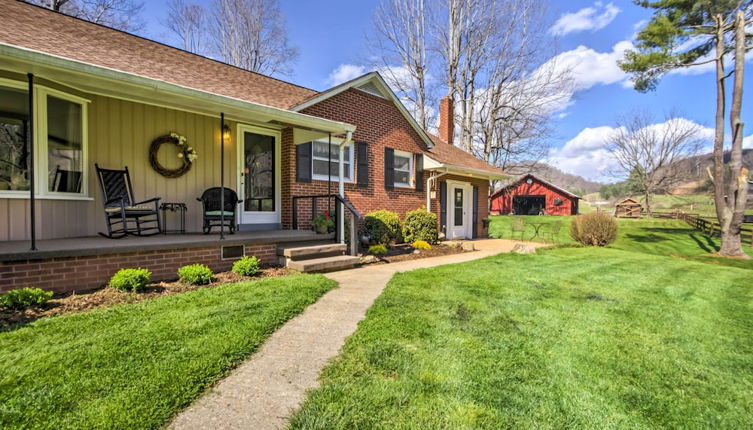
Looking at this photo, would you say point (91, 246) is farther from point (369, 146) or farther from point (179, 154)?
point (369, 146)

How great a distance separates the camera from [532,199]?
33594 millimetres

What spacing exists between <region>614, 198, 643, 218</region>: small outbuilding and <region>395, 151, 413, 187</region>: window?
98.5ft

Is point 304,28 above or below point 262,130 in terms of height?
above

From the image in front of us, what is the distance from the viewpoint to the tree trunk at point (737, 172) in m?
11.6

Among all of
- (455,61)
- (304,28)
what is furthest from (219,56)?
(455,61)

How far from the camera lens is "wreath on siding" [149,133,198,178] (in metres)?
5.90

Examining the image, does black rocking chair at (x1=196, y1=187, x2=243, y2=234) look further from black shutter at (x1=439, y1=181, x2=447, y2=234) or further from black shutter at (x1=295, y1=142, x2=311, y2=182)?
black shutter at (x1=439, y1=181, x2=447, y2=234)

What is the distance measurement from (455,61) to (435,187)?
11.9m

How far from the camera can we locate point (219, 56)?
64.5 ft

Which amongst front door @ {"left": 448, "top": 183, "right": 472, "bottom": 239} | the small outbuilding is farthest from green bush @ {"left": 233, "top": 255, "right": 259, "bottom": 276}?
the small outbuilding

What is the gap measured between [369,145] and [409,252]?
309 centimetres

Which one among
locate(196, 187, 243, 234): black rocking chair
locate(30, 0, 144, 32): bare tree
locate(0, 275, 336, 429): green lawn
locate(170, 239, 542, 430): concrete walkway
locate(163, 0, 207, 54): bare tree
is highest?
locate(163, 0, 207, 54): bare tree

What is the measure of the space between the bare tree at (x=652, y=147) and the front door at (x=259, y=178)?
35388 mm

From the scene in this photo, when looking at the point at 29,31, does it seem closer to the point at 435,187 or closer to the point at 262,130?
the point at 262,130
